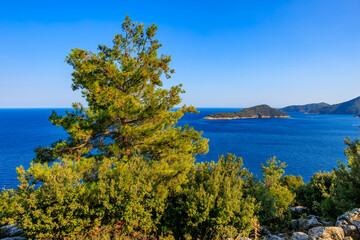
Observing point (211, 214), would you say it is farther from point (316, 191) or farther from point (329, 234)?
point (316, 191)

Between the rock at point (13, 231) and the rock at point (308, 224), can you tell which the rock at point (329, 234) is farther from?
the rock at point (13, 231)

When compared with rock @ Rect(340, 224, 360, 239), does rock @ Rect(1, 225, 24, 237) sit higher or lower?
lower

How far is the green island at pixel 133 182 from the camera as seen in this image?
8.83 metres

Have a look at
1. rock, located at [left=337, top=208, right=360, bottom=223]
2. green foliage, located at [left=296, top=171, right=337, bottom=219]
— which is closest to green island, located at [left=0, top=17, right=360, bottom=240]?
rock, located at [left=337, top=208, right=360, bottom=223]

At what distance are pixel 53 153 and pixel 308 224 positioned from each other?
17155 millimetres

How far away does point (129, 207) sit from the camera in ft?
30.5

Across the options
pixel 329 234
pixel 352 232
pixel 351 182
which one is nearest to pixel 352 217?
pixel 352 232

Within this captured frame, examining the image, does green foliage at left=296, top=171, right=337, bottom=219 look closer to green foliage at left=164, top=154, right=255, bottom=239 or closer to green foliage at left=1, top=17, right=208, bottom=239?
green foliage at left=164, top=154, right=255, bottom=239

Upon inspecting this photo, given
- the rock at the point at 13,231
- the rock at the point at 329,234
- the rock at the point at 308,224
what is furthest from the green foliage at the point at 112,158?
the rock at the point at 308,224

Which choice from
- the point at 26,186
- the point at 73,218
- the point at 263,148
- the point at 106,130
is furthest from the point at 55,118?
the point at 263,148

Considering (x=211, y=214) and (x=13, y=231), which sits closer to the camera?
(x=211, y=214)

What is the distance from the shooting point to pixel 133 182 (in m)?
10.4

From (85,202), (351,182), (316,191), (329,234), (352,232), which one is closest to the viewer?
(329,234)

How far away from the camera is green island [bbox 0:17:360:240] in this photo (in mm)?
8828
